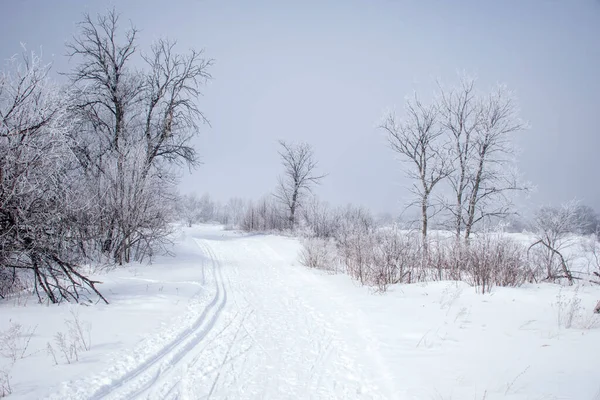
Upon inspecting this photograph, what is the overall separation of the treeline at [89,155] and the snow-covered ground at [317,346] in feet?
4.42

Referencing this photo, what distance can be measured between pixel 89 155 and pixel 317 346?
49.6 feet

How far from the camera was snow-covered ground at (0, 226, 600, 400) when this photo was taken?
3.35m

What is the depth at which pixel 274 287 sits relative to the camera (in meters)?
9.91

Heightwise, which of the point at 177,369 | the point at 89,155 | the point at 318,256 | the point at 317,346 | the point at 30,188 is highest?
the point at 89,155

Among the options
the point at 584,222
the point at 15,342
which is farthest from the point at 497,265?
the point at 584,222

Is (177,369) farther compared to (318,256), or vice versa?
(318,256)

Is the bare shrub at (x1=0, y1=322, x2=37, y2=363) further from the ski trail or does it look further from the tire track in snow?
the ski trail

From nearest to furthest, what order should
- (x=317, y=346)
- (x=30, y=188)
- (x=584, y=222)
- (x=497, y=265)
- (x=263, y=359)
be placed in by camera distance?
1. (x=263, y=359)
2. (x=317, y=346)
3. (x=30, y=188)
4. (x=497, y=265)
5. (x=584, y=222)

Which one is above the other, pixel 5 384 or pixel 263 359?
pixel 5 384

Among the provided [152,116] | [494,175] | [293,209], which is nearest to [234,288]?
[152,116]

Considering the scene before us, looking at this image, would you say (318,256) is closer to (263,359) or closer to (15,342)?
(263,359)

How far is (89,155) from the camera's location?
14109 millimetres

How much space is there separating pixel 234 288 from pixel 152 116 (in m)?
11.9

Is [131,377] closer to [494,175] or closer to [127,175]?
[127,175]
